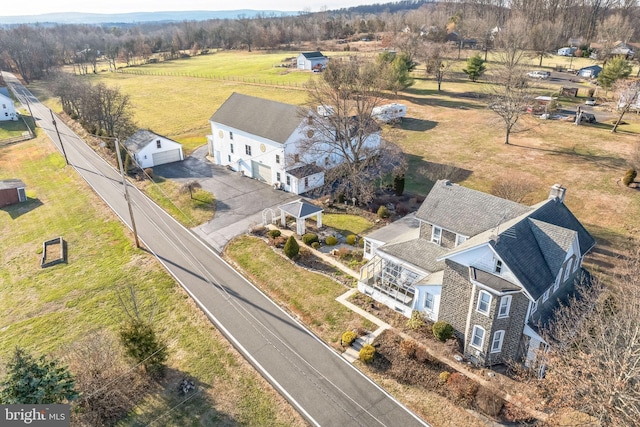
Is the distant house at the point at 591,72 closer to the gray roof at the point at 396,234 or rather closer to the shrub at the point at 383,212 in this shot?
the shrub at the point at 383,212

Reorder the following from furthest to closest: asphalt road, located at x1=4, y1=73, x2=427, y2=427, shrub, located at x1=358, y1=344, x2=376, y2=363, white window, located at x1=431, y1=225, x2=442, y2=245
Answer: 1. white window, located at x1=431, y1=225, x2=442, y2=245
2. shrub, located at x1=358, y1=344, x2=376, y2=363
3. asphalt road, located at x1=4, y1=73, x2=427, y2=427

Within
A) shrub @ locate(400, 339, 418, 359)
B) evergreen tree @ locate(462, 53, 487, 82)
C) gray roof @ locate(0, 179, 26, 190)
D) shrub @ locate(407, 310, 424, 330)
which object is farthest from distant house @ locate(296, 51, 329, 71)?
shrub @ locate(400, 339, 418, 359)

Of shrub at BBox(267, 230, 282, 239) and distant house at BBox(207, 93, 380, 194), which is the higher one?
distant house at BBox(207, 93, 380, 194)

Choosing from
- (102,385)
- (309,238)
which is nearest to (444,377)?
(309,238)

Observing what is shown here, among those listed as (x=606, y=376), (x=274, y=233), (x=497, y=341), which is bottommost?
(x=274, y=233)

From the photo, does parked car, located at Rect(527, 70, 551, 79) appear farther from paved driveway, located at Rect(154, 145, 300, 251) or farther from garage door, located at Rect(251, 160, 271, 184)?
paved driveway, located at Rect(154, 145, 300, 251)

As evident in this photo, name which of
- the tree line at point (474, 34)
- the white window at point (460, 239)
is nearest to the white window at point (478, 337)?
the white window at point (460, 239)

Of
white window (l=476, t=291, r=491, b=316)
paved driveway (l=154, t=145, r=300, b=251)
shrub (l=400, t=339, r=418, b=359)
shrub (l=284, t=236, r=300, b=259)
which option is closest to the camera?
white window (l=476, t=291, r=491, b=316)

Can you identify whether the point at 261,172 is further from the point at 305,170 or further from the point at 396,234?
the point at 396,234
